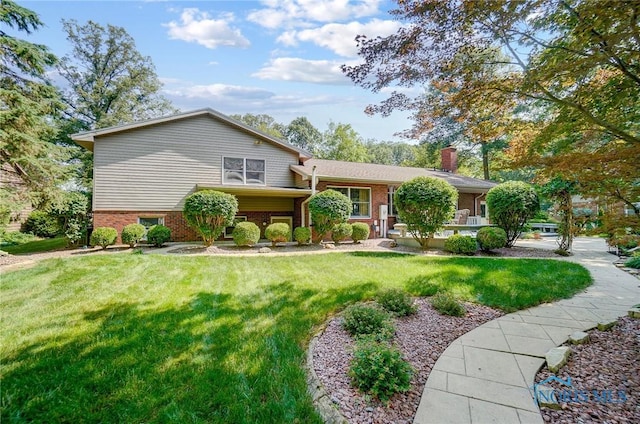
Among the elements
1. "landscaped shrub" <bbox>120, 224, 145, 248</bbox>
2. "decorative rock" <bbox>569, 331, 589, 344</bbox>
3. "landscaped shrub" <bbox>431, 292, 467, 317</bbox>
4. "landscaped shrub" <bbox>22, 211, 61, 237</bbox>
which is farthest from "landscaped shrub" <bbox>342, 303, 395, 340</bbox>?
"landscaped shrub" <bbox>22, 211, 61, 237</bbox>

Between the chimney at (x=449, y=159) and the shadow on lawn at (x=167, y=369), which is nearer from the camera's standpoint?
the shadow on lawn at (x=167, y=369)

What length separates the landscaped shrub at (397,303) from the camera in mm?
3977

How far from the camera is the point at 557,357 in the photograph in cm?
278

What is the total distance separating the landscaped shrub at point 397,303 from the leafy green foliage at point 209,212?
289 inches

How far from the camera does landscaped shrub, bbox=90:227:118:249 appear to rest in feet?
32.6

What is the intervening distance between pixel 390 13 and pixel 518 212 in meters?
8.75

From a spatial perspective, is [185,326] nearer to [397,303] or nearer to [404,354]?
[404,354]

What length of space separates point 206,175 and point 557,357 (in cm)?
1269

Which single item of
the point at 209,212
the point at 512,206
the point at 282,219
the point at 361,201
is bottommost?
the point at 282,219

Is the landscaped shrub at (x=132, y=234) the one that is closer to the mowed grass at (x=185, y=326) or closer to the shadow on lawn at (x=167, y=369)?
the mowed grass at (x=185, y=326)

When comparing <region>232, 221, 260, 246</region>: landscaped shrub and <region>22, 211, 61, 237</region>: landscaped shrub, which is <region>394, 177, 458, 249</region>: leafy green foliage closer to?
<region>232, 221, 260, 246</region>: landscaped shrub

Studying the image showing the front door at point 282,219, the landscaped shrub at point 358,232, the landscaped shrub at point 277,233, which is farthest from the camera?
the front door at point 282,219

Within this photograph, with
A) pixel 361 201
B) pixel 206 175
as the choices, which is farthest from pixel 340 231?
pixel 206 175

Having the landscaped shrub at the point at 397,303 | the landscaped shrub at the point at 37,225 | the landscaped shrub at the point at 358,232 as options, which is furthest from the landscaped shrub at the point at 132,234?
the landscaped shrub at the point at 397,303
